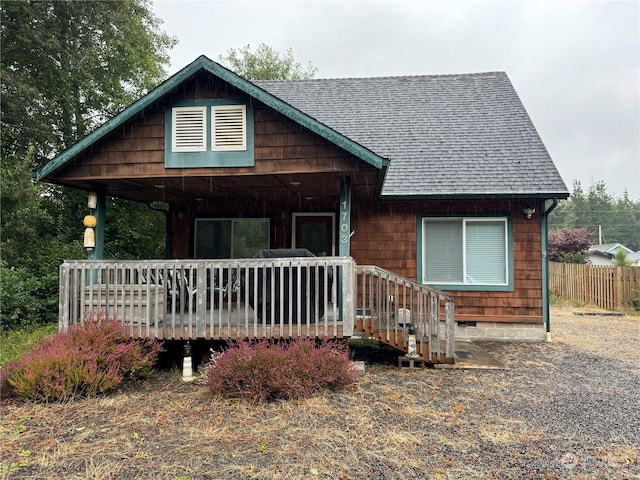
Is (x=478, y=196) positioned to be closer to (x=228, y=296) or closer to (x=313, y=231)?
(x=313, y=231)

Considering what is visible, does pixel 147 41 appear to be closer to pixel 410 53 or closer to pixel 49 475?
pixel 49 475

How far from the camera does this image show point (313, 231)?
29.5ft

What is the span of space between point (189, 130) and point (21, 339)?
5.47 meters

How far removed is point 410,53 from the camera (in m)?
34.9

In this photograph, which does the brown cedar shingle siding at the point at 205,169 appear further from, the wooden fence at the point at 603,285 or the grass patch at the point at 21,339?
the wooden fence at the point at 603,285

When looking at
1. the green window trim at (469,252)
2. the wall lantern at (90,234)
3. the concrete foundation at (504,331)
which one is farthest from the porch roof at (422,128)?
the concrete foundation at (504,331)

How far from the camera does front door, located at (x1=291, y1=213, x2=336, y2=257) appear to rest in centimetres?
891

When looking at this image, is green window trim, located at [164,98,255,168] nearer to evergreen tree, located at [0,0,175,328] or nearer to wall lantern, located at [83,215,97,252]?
wall lantern, located at [83,215,97,252]

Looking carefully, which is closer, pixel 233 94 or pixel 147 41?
pixel 233 94

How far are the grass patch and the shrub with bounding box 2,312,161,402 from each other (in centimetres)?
228

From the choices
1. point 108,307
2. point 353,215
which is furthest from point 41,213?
point 353,215

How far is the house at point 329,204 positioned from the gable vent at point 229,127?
0.02 metres

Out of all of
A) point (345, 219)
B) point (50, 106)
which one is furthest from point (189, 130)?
point (50, 106)

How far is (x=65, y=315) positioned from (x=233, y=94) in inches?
155
